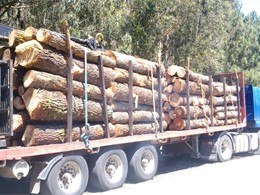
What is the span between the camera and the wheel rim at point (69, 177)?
7867 millimetres

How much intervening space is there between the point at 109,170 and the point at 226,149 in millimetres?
6801

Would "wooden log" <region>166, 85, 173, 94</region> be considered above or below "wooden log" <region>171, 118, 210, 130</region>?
above

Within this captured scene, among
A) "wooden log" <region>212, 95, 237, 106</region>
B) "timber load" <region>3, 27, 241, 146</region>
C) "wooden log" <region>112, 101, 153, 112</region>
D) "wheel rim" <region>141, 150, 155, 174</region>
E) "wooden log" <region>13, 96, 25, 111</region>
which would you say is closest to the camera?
"timber load" <region>3, 27, 241, 146</region>

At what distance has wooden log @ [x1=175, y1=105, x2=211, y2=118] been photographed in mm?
12062

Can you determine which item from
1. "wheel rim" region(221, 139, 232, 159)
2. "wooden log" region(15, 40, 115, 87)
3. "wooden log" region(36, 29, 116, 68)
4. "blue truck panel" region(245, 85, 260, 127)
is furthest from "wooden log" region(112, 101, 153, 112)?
"blue truck panel" region(245, 85, 260, 127)

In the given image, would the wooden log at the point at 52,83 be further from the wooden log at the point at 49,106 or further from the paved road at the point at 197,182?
the paved road at the point at 197,182

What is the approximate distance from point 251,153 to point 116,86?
9825 mm

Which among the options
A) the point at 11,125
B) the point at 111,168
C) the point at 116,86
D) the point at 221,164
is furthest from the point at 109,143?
the point at 221,164

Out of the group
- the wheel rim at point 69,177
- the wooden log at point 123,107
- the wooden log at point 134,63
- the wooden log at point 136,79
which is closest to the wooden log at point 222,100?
the wooden log at point 134,63

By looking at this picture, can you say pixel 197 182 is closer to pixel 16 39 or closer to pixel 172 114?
pixel 172 114

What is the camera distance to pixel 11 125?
7.06 meters

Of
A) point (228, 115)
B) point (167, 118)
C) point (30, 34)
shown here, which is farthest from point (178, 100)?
point (30, 34)

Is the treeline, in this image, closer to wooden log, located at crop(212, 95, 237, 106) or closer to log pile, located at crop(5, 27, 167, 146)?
wooden log, located at crop(212, 95, 237, 106)

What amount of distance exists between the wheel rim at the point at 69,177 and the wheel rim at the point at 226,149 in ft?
24.8
